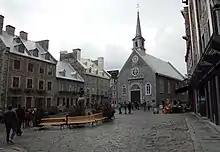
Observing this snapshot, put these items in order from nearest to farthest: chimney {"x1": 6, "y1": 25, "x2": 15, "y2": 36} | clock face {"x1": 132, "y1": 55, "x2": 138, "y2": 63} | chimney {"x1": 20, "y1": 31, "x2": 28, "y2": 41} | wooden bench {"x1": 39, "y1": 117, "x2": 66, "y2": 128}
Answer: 1. wooden bench {"x1": 39, "y1": 117, "x2": 66, "y2": 128}
2. chimney {"x1": 6, "y1": 25, "x2": 15, "y2": 36}
3. chimney {"x1": 20, "y1": 31, "x2": 28, "y2": 41}
4. clock face {"x1": 132, "y1": 55, "x2": 138, "y2": 63}

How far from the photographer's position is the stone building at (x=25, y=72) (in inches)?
1241

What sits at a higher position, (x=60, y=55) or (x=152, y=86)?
(x=60, y=55)

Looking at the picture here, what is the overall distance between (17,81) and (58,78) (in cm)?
1032

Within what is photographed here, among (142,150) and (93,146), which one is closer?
(142,150)

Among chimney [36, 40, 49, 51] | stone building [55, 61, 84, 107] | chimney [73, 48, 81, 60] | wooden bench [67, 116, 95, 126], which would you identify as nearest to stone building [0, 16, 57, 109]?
chimney [36, 40, 49, 51]

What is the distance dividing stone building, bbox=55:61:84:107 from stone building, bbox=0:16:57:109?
2092mm

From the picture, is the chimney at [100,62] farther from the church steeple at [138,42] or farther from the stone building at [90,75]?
the church steeple at [138,42]

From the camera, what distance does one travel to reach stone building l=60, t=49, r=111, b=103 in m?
53.5

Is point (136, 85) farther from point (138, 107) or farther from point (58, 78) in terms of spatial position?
point (58, 78)

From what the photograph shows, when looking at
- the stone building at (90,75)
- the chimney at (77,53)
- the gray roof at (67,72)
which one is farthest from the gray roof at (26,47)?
the chimney at (77,53)

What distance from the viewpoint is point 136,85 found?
53.6 meters

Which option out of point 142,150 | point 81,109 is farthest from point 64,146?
point 81,109

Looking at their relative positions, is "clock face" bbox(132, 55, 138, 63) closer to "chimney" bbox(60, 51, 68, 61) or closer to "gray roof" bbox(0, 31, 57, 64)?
"chimney" bbox(60, 51, 68, 61)

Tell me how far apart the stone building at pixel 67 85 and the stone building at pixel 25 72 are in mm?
2092
